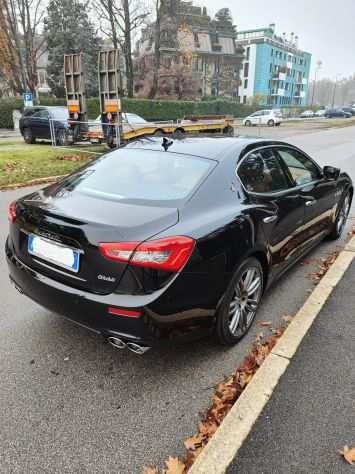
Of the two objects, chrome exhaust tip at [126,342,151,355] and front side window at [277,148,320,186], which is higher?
front side window at [277,148,320,186]

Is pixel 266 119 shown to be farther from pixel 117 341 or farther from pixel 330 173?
pixel 117 341

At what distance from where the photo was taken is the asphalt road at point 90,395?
2.05 meters

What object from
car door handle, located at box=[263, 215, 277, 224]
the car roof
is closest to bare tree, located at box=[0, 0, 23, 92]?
the car roof

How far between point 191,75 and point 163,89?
363 centimetres

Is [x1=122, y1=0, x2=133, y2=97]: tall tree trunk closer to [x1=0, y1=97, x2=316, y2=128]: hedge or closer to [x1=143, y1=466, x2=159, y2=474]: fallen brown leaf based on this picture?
[x1=0, y1=97, x2=316, y2=128]: hedge

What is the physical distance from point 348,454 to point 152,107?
116 ft

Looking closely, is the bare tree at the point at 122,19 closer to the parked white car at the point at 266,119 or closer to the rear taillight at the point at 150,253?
the parked white car at the point at 266,119

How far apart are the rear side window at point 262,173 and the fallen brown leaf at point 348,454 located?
1861 mm

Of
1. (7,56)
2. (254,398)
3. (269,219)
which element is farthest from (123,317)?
(7,56)

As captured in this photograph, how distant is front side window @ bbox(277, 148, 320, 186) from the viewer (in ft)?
12.7

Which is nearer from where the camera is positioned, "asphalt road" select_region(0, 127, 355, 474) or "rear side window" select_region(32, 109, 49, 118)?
"asphalt road" select_region(0, 127, 355, 474)

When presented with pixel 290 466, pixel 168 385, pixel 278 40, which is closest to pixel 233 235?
pixel 168 385

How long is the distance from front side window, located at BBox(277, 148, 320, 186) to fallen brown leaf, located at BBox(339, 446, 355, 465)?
247 cm

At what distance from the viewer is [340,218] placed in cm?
544
